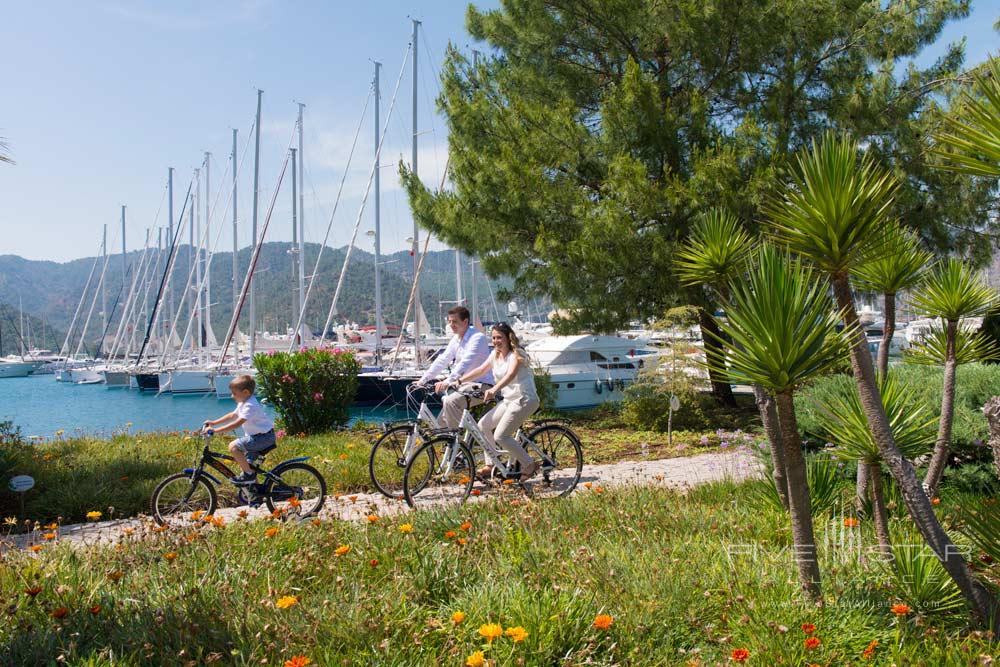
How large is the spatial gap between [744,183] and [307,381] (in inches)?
344

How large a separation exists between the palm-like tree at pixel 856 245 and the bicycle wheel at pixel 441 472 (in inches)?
166

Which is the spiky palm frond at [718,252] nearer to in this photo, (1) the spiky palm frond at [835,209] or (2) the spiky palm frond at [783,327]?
(1) the spiky palm frond at [835,209]

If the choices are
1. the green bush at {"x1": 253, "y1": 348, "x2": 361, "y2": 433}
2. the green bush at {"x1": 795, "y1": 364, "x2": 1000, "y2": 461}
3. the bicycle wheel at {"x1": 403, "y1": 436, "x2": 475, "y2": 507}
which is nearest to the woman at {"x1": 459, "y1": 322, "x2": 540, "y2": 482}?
the bicycle wheel at {"x1": 403, "y1": 436, "x2": 475, "y2": 507}

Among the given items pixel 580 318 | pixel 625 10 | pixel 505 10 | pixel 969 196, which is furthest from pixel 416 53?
pixel 969 196

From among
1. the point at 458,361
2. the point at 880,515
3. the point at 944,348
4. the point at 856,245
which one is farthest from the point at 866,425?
the point at 458,361

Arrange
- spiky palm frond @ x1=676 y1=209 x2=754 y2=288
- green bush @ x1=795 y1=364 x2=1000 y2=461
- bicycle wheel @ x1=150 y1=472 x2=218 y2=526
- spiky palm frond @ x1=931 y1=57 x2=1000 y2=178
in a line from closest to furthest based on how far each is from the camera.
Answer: spiky palm frond @ x1=931 y1=57 x2=1000 y2=178
spiky palm frond @ x1=676 y1=209 x2=754 y2=288
green bush @ x1=795 y1=364 x2=1000 y2=461
bicycle wheel @ x1=150 y1=472 x2=218 y2=526

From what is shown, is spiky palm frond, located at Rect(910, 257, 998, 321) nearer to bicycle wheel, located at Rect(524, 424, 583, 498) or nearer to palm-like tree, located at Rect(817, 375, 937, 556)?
palm-like tree, located at Rect(817, 375, 937, 556)

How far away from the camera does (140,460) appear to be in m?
9.35

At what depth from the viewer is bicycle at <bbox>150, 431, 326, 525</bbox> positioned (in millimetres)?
6395

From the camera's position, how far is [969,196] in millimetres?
15797

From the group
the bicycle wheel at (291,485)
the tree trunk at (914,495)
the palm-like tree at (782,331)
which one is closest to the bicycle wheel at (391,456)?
the bicycle wheel at (291,485)

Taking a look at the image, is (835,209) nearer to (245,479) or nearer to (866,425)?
(866,425)

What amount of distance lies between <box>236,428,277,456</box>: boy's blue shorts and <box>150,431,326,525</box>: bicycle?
0.16 ft

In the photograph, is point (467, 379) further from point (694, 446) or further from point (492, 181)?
point (492, 181)
